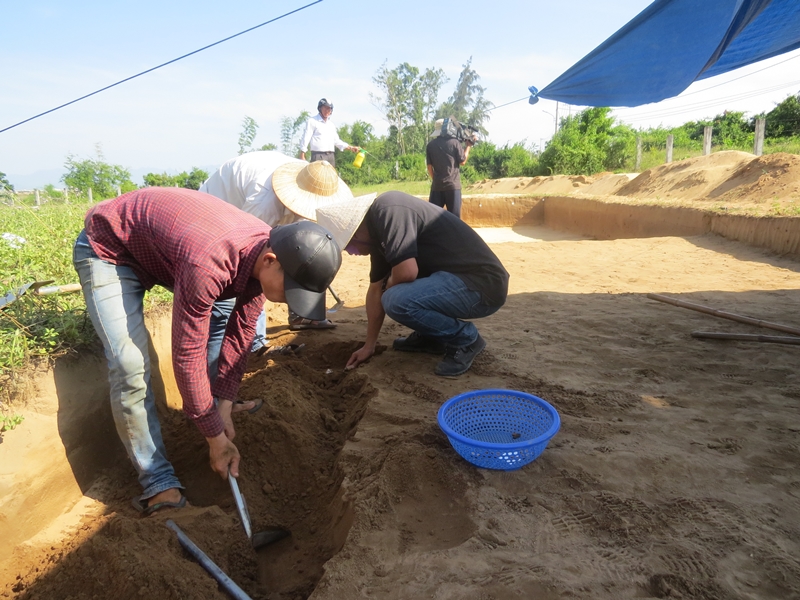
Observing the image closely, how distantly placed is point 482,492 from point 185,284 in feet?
4.30

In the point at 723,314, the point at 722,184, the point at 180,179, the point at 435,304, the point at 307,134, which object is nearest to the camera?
the point at 435,304

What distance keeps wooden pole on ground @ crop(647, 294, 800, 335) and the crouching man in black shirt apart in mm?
2032

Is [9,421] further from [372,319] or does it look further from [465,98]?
[465,98]

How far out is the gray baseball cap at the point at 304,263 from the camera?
5.31 feet

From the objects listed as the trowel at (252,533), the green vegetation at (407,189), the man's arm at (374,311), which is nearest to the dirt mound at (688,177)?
the green vegetation at (407,189)

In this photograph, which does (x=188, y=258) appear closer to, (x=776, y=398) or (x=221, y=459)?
(x=221, y=459)

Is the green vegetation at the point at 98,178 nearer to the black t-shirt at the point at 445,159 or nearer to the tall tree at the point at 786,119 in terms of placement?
the black t-shirt at the point at 445,159

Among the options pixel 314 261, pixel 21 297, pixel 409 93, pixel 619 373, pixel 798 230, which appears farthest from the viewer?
pixel 409 93

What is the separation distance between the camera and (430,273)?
3057 millimetres

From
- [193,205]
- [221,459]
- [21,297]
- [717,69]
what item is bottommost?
[221,459]

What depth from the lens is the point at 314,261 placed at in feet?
5.31

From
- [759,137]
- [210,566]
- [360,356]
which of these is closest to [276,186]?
[360,356]

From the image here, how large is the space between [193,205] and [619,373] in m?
2.50

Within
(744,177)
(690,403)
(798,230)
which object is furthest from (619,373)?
(744,177)
